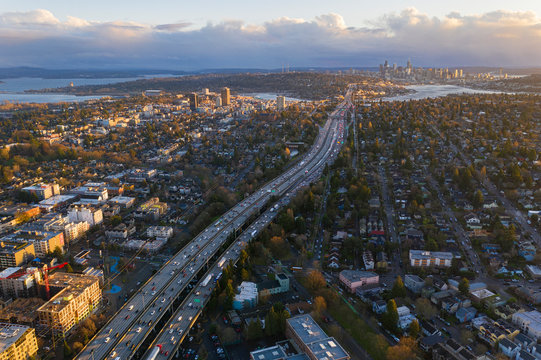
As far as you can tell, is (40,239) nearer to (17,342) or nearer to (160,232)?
(160,232)

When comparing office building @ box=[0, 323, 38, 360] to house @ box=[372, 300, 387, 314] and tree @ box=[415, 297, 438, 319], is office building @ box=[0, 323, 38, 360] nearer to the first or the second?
house @ box=[372, 300, 387, 314]

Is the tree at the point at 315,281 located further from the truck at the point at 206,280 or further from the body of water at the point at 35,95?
the body of water at the point at 35,95

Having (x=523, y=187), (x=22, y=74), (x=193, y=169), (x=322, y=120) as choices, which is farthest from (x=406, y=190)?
(x=22, y=74)

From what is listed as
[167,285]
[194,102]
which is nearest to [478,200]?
[167,285]

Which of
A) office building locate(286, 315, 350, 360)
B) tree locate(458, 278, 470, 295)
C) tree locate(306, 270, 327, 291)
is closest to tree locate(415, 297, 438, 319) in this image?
tree locate(458, 278, 470, 295)

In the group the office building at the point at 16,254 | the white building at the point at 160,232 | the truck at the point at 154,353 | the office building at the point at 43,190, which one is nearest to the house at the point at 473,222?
the white building at the point at 160,232

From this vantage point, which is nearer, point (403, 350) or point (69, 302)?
point (403, 350)
